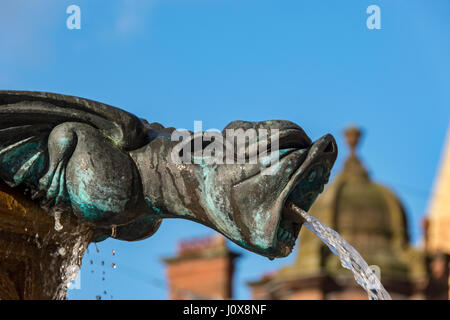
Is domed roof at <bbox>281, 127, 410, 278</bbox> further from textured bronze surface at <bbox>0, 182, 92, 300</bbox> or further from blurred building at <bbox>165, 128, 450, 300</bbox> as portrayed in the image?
textured bronze surface at <bbox>0, 182, 92, 300</bbox>

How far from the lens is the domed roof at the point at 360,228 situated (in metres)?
28.0

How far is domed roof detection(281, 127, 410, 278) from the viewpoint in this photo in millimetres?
28031

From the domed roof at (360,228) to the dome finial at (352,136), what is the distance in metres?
1.68

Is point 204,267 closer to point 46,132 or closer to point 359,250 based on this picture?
point 359,250

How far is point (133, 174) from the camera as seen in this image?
12.3ft

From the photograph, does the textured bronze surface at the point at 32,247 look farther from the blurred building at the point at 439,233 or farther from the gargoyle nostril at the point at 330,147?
the blurred building at the point at 439,233

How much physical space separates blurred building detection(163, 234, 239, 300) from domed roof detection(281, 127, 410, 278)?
265 inches

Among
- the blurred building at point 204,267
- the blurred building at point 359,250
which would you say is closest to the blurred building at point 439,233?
the blurred building at point 359,250

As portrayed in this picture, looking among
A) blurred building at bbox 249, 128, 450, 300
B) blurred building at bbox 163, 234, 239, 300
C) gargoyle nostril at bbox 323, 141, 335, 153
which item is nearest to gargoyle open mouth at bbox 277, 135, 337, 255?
gargoyle nostril at bbox 323, 141, 335, 153

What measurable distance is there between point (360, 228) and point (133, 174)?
2538cm

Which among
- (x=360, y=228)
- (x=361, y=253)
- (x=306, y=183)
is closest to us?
(x=306, y=183)

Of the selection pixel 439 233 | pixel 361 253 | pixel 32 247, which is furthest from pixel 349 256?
pixel 439 233
